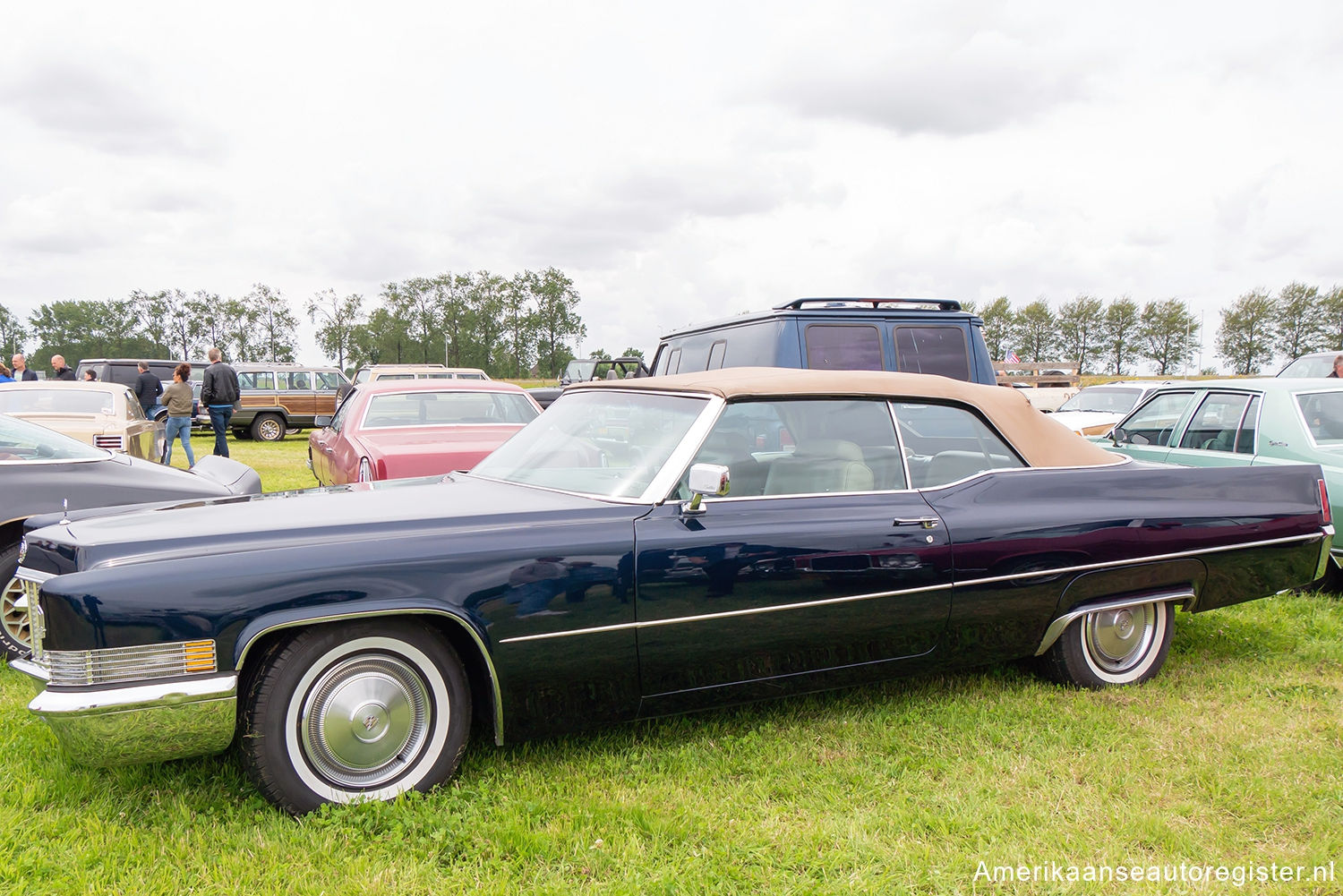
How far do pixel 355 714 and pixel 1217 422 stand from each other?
19.4ft

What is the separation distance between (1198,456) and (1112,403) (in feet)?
20.5

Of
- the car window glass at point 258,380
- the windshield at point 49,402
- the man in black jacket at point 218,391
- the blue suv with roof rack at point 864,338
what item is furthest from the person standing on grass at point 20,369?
the blue suv with roof rack at point 864,338

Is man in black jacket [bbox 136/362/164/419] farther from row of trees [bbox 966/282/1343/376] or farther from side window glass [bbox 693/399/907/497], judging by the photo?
row of trees [bbox 966/282/1343/376]

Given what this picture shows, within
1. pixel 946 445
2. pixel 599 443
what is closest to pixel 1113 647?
pixel 946 445

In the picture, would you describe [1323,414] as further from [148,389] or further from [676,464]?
[148,389]

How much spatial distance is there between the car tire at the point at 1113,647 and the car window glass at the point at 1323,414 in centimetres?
248

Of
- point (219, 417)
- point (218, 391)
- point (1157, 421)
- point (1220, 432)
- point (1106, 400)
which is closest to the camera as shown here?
point (1220, 432)

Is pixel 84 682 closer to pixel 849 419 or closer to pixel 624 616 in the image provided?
pixel 624 616

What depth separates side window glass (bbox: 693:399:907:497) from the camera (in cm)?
309

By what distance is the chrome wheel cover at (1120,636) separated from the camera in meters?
3.59

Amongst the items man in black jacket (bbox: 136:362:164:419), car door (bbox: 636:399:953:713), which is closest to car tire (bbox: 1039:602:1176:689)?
car door (bbox: 636:399:953:713)

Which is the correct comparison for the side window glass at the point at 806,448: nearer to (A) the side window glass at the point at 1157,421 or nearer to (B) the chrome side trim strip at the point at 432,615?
(B) the chrome side trim strip at the point at 432,615

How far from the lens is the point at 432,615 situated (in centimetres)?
254

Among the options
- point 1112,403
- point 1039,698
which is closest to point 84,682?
point 1039,698
